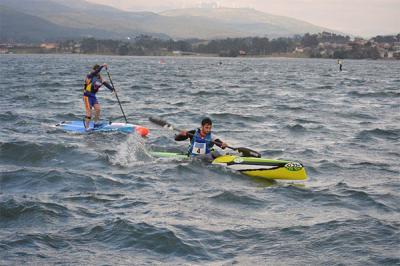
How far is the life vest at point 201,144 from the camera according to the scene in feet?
52.4

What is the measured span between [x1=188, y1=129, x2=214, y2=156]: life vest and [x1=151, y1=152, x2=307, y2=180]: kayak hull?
565 mm

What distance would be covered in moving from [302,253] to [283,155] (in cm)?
868

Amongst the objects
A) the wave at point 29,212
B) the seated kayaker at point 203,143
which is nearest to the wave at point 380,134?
the seated kayaker at point 203,143

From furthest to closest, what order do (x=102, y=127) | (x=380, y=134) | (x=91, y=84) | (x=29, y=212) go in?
(x=380, y=134)
(x=102, y=127)
(x=91, y=84)
(x=29, y=212)

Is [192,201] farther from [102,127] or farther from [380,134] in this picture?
[380,134]

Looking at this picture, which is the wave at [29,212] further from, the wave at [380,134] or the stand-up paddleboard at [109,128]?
the wave at [380,134]

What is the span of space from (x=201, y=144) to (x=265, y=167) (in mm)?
2308

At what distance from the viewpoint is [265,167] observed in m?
14.5

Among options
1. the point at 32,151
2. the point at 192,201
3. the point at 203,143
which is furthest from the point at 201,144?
the point at 32,151

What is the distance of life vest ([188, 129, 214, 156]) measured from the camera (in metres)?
16.0

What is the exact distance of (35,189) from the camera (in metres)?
12.7

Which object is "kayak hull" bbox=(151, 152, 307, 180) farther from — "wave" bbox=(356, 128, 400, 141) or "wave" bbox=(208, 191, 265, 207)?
"wave" bbox=(356, 128, 400, 141)

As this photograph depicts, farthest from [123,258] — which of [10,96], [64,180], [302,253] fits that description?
[10,96]

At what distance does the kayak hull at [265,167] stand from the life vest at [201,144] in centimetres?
56
